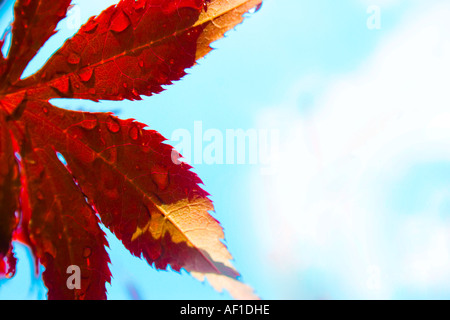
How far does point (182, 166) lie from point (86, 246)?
0.66 ft

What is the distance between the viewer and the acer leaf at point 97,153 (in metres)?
0.41

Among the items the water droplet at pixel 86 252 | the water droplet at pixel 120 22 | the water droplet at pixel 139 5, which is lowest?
the water droplet at pixel 86 252

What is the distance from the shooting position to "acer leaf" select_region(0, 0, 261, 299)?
1.35ft

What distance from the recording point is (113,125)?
0.43 meters

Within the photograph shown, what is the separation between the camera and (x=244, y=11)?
1.29ft

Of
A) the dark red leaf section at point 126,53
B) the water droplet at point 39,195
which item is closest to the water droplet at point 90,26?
the dark red leaf section at point 126,53

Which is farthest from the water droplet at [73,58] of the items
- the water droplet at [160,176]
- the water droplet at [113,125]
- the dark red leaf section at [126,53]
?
the water droplet at [160,176]

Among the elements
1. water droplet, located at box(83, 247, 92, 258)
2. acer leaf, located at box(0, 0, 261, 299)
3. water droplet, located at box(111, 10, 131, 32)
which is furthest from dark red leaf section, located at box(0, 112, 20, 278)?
water droplet, located at box(111, 10, 131, 32)

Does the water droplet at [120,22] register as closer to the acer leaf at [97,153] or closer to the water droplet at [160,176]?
the acer leaf at [97,153]

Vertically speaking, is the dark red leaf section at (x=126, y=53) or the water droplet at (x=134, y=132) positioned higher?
the dark red leaf section at (x=126, y=53)

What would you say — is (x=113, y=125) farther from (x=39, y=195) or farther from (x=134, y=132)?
(x=39, y=195)

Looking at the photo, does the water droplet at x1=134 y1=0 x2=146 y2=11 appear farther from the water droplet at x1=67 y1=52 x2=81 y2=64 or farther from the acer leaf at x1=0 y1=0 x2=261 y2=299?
the water droplet at x1=67 y1=52 x2=81 y2=64

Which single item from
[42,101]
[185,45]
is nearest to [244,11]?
[185,45]
